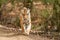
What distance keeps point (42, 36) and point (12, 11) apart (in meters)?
4.54

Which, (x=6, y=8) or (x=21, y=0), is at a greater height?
(x=21, y=0)

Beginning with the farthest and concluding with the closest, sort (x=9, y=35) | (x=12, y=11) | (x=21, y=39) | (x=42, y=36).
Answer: (x=12, y=11), (x=42, y=36), (x=9, y=35), (x=21, y=39)

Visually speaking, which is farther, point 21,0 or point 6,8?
point 6,8

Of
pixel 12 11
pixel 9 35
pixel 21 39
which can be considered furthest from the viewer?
pixel 12 11

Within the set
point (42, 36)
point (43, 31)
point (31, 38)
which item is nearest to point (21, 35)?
point (31, 38)

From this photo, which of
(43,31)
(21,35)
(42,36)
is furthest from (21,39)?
(43,31)

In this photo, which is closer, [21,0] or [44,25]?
[21,0]

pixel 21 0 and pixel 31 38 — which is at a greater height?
pixel 21 0

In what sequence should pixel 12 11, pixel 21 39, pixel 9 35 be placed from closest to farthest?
1. pixel 21 39
2. pixel 9 35
3. pixel 12 11

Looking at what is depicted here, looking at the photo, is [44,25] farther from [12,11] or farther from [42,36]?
[12,11]

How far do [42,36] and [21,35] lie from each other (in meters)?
0.94

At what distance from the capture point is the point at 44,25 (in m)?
9.27

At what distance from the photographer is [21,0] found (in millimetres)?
7742

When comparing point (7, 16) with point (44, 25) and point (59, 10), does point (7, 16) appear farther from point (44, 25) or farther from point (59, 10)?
point (59, 10)
